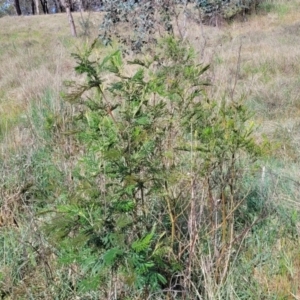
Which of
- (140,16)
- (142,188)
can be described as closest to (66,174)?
(142,188)

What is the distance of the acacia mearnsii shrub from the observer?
1.79 meters

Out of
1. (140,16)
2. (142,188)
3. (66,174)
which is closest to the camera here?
(142,188)

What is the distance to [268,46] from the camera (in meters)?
9.21

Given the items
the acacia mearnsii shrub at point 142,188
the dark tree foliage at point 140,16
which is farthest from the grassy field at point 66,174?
the dark tree foliage at point 140,16

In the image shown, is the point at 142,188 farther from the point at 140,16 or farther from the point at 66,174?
the point at 140,16

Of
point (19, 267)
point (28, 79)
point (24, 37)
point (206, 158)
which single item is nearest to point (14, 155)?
point (19, 267)

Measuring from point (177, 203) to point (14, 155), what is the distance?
2.10 meters

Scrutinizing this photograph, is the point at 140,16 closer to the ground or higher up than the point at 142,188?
higher up

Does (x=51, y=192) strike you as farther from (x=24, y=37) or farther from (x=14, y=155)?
(x=24, y=37)

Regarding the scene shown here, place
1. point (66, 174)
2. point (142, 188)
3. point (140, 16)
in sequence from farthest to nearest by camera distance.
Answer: point (140, 16)
point (66, 174)
point (142, 188)

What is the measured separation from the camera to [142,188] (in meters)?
1.89

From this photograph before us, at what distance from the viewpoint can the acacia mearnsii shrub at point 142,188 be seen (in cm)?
179

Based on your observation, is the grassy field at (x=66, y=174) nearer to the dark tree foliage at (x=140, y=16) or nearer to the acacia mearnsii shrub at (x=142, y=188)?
the acacia mearnsii shrub at (x=142, y=188)

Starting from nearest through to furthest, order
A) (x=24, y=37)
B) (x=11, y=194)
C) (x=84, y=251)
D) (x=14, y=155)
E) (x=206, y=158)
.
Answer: (x=84, y=251), (x=206, y=158), (x=11, y=194), (x=14, y=155), (x=24, y=37)
